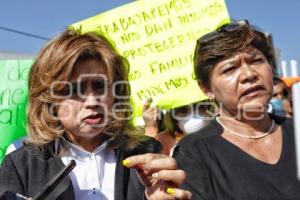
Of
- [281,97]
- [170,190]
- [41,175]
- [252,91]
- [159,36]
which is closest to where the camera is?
[170,190]

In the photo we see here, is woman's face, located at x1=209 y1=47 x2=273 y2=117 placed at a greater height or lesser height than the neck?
greater

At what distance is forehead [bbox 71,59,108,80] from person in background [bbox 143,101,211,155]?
174cm

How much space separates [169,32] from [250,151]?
1.98 meters

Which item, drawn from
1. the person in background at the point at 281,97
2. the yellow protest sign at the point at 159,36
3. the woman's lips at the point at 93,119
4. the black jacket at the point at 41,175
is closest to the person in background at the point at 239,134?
the black jacket at the point at 41,175

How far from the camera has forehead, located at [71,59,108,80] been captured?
1.86m

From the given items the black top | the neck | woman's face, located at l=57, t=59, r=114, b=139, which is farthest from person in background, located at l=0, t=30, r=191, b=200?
the neck

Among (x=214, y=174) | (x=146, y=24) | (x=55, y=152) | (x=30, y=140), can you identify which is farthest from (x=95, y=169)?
(x=146, y=24)

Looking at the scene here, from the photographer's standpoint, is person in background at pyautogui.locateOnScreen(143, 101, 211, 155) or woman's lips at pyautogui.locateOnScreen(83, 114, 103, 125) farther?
person in background at pyautogui.locateOnScreen(143, 101, 211, 155)

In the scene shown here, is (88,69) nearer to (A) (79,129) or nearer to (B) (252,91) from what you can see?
(A) (79,129)

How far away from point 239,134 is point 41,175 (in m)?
0.73

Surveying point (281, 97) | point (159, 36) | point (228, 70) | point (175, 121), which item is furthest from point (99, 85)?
point (281, 97)

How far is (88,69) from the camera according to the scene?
188cm

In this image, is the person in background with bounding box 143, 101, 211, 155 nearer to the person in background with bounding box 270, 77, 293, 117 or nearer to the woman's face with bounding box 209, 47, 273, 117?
the person in background with bounding box 270, 77, 293, 117

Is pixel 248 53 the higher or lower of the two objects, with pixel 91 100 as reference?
higher
